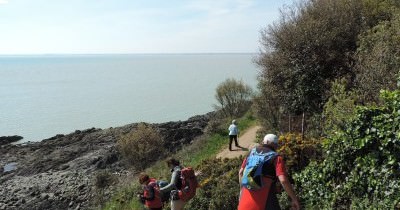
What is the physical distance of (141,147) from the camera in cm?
2233

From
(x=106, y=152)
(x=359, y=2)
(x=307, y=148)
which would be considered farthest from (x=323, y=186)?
(x=106, y=152)

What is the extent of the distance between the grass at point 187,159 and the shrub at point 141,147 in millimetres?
849

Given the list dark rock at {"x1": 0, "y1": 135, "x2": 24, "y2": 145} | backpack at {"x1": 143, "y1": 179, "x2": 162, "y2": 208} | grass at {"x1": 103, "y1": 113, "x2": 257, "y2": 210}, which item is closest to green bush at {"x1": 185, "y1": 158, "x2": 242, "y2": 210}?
backpack at {"x1": 143, "y1": 179, "x2": 162, "y2": 208}

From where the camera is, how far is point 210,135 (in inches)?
1068

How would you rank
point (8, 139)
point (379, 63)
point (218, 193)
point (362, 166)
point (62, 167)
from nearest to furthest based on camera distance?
point (362, 166) < point (218, 193) < point (379, 63) < point (62, 167) < point (8, 139)

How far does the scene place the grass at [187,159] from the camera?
16891 mm

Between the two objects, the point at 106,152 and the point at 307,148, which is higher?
the point at 307,148

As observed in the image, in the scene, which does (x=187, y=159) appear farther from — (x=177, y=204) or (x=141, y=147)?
(x=177, y=204)

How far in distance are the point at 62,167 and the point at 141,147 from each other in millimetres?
11596

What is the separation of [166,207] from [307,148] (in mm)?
4011

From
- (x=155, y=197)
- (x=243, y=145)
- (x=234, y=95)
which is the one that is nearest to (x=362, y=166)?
(x=155, y=197)

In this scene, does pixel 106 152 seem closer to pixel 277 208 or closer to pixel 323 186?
pixel 323 186

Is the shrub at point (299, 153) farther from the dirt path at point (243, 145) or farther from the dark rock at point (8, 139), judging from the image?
the dark rock at point (8, 139)

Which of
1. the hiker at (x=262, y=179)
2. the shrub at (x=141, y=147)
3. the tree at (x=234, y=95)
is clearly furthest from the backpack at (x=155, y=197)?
the tree at (x=234, y=95)
